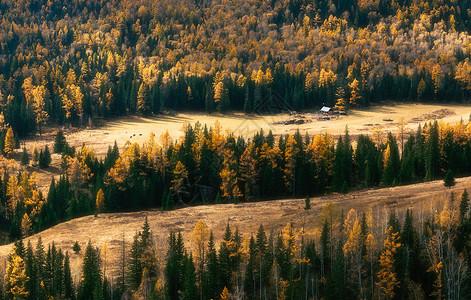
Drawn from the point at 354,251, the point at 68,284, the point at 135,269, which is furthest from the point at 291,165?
the point at 68,284

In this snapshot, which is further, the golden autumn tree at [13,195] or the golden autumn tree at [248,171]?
the golden autumn tree at [13,195]

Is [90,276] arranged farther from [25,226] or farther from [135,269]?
[25,226]

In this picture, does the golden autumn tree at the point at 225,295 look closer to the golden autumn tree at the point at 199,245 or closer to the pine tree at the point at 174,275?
the golden autumn tree at the point at 199,245

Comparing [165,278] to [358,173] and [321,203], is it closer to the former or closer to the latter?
[321,203]

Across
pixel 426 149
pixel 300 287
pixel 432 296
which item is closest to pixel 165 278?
pixel 300 287

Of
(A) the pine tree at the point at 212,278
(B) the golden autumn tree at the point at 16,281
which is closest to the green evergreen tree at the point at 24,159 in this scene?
(B) the golden autumn tree at the point at 16,281
